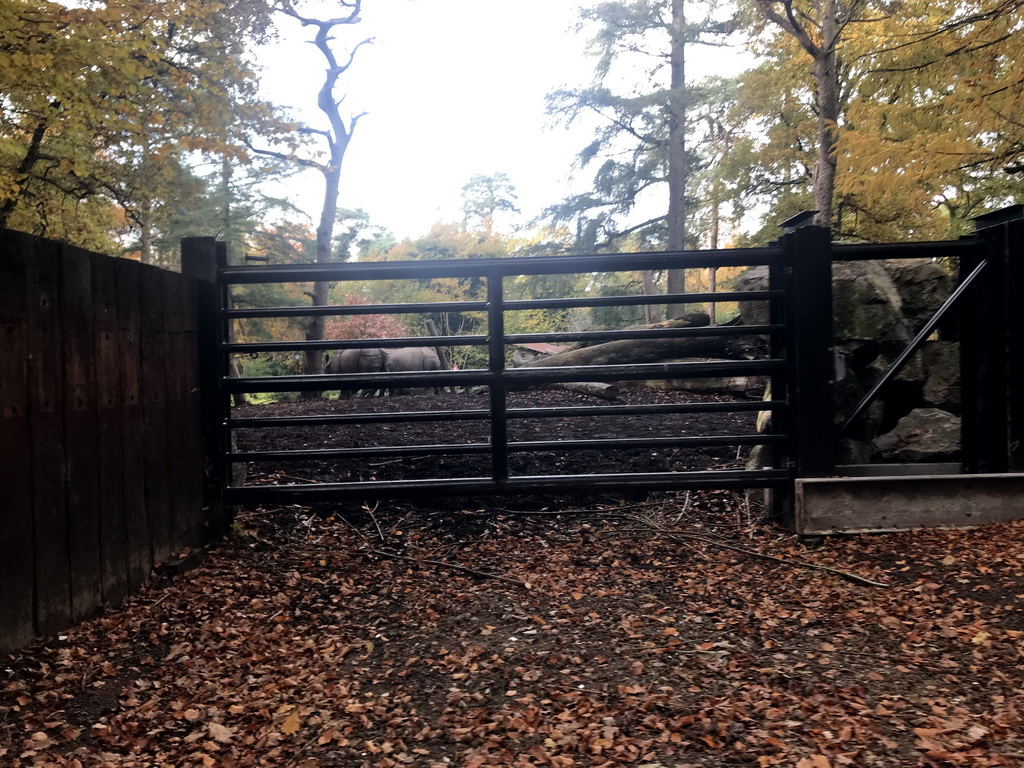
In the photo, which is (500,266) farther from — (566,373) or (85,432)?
(85,432)

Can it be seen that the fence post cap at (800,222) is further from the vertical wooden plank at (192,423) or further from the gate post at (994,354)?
the vertical wooden plank at (192,423)

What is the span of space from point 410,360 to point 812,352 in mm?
17173

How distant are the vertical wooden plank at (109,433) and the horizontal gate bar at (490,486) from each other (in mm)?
1149

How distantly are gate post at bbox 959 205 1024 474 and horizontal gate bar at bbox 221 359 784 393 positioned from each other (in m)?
1.33

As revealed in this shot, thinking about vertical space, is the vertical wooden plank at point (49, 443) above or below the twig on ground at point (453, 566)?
above

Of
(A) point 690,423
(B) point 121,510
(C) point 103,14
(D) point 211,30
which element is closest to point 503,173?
(D) point 211,30

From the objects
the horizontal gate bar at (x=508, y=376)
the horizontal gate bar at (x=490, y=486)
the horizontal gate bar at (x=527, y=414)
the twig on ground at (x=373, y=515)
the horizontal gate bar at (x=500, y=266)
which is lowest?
the twig on ground at (x=373, y=515)

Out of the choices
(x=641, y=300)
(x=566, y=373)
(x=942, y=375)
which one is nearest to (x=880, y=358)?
(x=942, y=375)

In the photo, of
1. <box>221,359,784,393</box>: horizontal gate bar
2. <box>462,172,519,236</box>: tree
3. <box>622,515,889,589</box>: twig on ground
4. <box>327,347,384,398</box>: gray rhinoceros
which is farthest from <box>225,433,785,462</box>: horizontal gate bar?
<box>462,172,519,236</box>: tree

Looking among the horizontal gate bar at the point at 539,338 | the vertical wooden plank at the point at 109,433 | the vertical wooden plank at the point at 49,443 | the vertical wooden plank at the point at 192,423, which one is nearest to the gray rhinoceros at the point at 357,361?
the horizontal gate bar at the point at 539,338

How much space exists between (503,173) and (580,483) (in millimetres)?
36178

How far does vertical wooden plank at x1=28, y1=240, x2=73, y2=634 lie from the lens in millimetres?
2949

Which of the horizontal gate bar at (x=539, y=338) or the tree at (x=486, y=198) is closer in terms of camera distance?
the horizontal gate bar at (x=539, y=338)

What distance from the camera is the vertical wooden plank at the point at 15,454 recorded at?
108 inches
